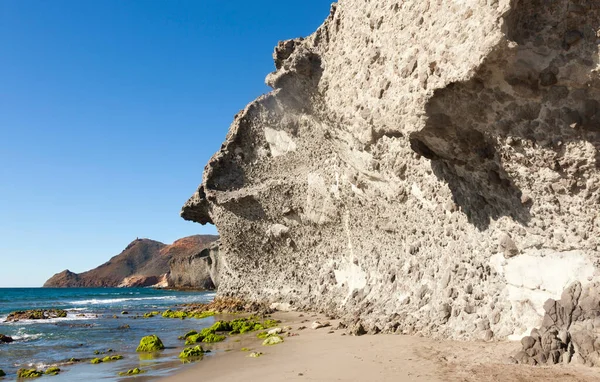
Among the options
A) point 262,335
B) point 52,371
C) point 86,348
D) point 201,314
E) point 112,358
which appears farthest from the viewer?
point 201,314

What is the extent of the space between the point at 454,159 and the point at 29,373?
406 inches

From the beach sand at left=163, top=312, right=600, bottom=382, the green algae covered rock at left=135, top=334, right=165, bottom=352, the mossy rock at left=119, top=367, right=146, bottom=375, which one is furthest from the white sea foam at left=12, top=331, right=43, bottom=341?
the beach sand at left=163, top=312, right=600, bottom=382

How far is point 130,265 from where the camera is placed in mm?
149875

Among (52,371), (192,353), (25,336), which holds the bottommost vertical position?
(192,353)

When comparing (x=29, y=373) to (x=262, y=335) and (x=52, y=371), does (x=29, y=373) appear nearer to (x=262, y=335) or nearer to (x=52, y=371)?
(x=52, y=371)

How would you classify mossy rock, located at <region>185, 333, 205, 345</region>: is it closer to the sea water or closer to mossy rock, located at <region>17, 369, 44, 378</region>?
the sea water

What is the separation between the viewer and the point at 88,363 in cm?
1078

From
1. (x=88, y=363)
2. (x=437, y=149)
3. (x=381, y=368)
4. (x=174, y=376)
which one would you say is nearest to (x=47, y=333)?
(x=88, y=363)

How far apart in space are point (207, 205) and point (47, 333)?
403 inches

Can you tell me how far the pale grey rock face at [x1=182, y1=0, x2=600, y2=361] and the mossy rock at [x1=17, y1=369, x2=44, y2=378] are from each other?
7453mm

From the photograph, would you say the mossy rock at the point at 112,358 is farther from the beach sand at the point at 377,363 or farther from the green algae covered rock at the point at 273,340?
the green algae covered rock at the point at 273,340

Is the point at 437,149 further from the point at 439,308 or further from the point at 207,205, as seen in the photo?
the point at 207,205

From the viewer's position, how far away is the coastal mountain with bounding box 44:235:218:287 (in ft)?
454

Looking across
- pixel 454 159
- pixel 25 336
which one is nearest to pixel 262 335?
pixel 454 159
